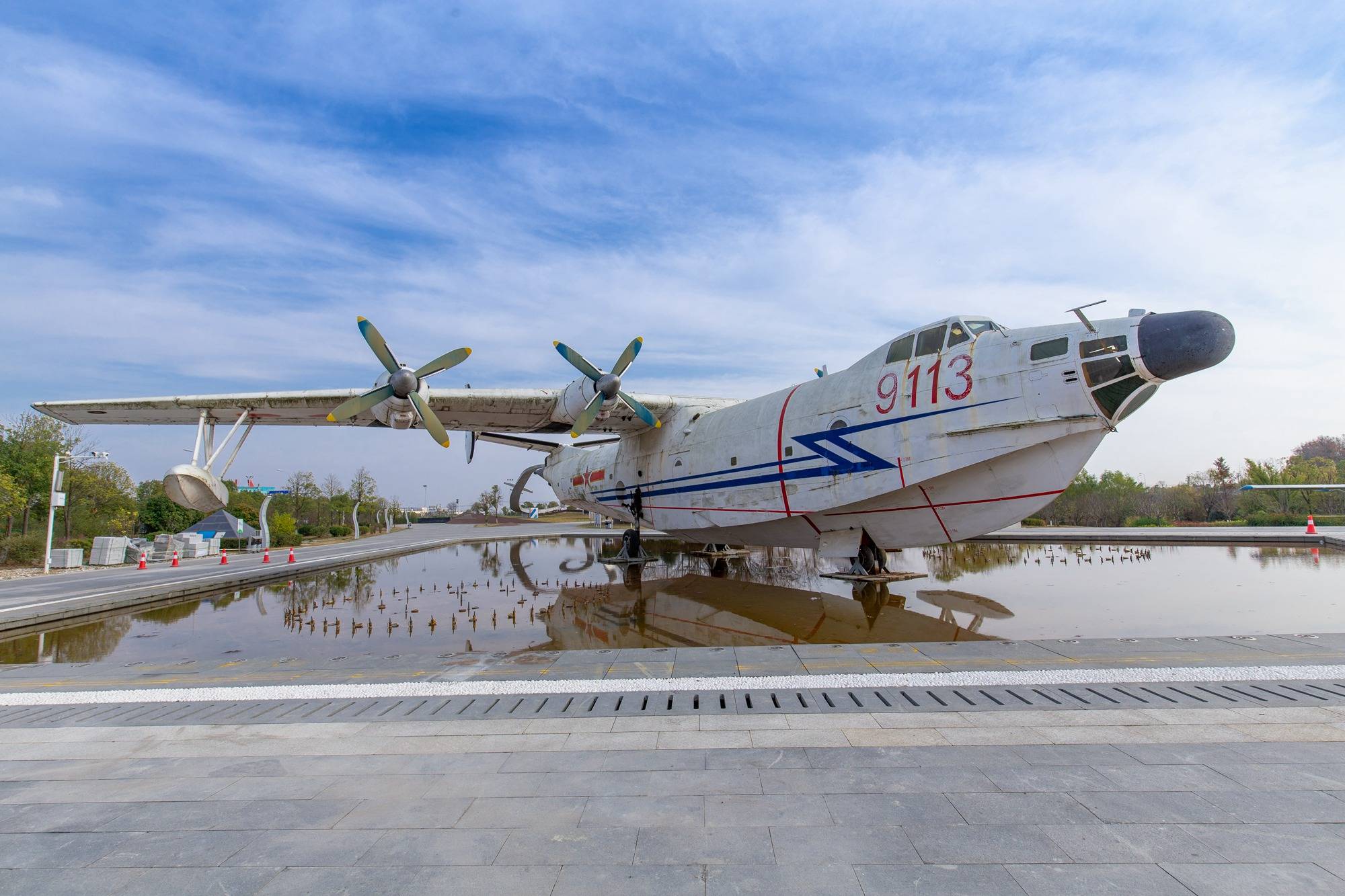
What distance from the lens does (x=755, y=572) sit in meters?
19.0

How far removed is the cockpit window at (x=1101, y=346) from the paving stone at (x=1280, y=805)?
317 inches

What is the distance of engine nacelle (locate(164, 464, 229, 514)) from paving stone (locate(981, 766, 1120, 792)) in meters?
16.0

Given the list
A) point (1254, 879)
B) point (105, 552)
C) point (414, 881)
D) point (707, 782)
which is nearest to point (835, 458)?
point (707, 782)

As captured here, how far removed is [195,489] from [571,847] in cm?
1544

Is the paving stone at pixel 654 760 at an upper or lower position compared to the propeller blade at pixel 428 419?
lower

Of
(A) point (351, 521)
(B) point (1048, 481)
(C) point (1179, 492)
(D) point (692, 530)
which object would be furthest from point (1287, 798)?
(A) point (351, 521)

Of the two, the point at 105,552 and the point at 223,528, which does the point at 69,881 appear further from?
the point at 223,528

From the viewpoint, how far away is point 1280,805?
11.5 ft

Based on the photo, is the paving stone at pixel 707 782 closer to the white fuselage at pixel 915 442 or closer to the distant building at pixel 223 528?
the white fuselage at pixel 915 442

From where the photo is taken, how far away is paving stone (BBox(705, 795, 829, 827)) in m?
3.49

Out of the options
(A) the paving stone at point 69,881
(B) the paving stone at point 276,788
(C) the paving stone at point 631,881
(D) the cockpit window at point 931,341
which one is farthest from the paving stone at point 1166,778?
(D) the cockpit window at point 931,341

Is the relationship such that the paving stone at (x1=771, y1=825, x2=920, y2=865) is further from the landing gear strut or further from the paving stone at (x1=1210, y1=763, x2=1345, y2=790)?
the landing gear strut

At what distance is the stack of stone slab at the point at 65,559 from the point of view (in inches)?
902

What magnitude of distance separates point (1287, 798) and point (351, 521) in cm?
7961
